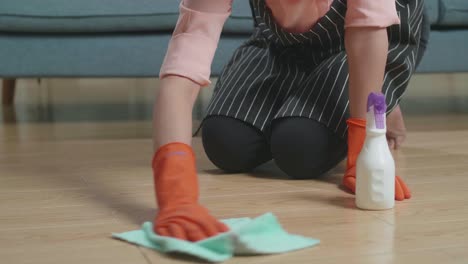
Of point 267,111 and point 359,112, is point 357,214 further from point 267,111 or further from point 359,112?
point 267,111

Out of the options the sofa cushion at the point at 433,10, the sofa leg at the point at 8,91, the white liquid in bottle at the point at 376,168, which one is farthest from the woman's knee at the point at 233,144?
the sofa leg at the point at 8,91

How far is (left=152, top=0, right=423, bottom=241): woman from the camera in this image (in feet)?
3.43

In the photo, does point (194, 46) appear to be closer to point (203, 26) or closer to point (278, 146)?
point (203, 26)

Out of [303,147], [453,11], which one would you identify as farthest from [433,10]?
[303,147]

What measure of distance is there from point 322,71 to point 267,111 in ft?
0.46

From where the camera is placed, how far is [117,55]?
196 cm

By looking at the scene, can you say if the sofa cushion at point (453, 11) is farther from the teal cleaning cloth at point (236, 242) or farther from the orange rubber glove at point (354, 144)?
the teal cleaning cloth at point (236, 242)

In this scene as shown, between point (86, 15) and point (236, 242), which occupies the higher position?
point (86, 15)

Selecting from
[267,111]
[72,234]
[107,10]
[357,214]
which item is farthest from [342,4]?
[107,10]

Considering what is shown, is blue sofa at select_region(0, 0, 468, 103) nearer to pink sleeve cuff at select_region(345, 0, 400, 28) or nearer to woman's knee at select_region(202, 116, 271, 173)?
woman's knee at select_region(202, 116, 271, 173)

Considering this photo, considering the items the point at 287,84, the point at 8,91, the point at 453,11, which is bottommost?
the point at 8,91

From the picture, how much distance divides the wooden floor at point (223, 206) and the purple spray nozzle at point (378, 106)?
135 mm

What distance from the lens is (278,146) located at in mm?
1353

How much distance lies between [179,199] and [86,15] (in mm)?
1123
